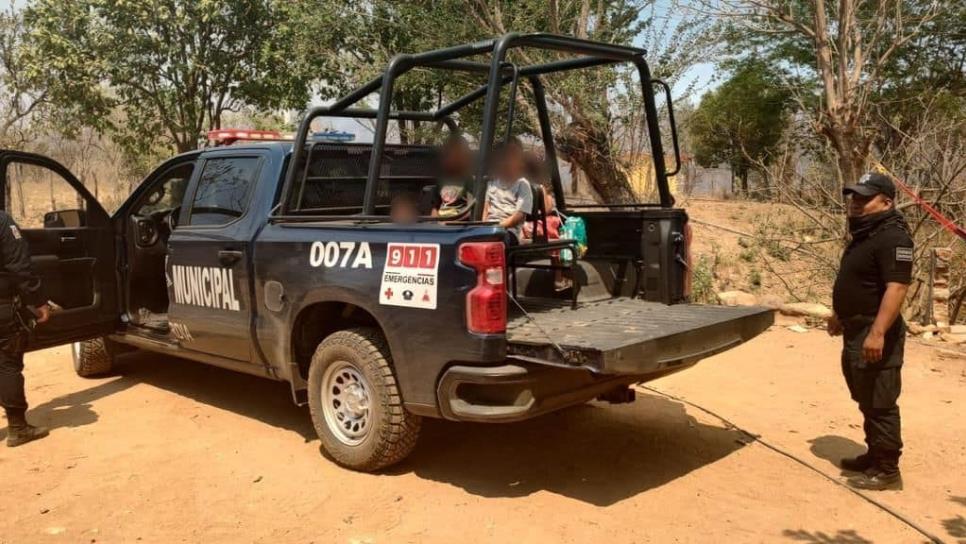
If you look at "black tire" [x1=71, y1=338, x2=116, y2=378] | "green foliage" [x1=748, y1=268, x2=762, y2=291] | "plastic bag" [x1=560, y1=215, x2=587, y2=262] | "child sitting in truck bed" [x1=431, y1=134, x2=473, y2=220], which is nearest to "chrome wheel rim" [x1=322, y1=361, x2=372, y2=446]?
"child sitting in truck bed" [x1=431, y1=134, x2=473, y2=220]

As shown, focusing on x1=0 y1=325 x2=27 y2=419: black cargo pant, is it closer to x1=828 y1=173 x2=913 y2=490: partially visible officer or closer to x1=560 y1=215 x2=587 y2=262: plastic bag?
x1=560 y1=215 x2=587 y2=262: plastic bag

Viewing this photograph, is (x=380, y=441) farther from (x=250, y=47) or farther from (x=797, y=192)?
(x=250, y=47)

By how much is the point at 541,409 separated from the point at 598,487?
75cm

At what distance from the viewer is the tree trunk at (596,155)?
418 inches

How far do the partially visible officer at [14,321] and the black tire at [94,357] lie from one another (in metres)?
1.41

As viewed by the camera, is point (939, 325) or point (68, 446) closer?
point (68, 446)

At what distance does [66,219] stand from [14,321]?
1064 millimetres

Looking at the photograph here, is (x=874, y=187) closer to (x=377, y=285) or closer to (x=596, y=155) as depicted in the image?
(x=377, y=285)

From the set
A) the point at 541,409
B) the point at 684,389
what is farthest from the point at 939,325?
the point at 541,409

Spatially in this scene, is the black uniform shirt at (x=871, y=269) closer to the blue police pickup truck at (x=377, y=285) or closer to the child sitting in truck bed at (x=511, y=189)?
the blue police pickup truck at (x=377, y=285)

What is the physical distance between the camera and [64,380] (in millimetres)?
6758

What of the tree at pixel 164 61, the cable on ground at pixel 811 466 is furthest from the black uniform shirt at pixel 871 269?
the tree at pixel 164 61

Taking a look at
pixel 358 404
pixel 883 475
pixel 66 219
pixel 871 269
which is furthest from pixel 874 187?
pixel 66 219

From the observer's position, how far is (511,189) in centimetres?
501
